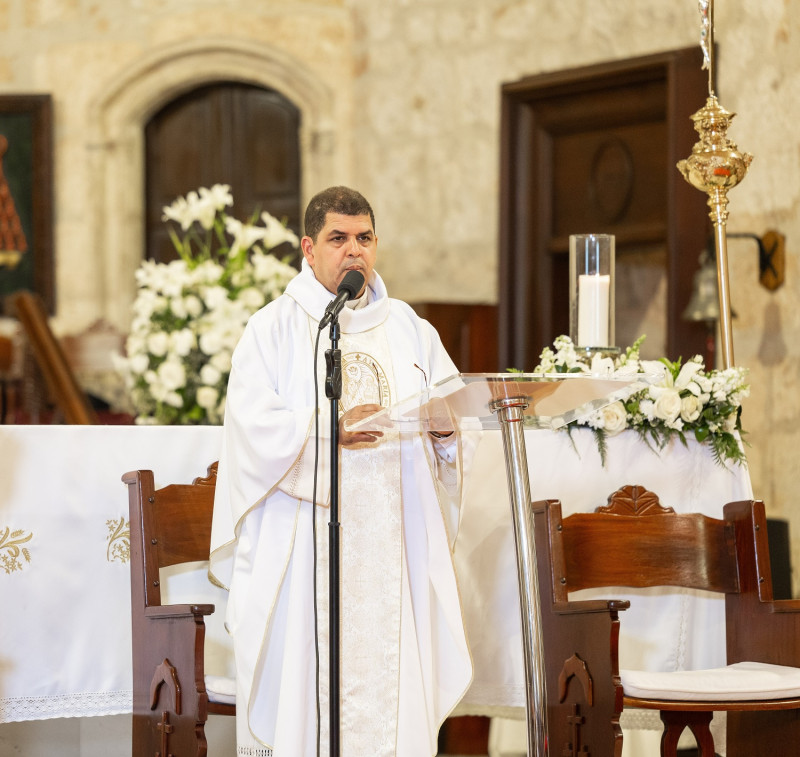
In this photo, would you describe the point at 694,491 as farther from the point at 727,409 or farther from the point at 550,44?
the point at 550,44

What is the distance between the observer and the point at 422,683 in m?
2.91

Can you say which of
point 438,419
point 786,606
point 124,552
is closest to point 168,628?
point 124,552

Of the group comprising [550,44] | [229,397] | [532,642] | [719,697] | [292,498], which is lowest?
[719,697]

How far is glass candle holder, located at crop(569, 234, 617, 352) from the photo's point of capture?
362 cm

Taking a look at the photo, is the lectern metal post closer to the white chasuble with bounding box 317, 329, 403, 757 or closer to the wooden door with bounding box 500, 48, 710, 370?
the white chasuble with bounding box 317, 329, 403, 757

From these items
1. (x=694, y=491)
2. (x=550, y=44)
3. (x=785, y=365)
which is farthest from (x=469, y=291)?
(x=694, y=491)

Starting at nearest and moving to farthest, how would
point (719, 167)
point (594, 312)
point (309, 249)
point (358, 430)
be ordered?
point (358, 430), point (309, 249), point (594, 312), point (719, 167)

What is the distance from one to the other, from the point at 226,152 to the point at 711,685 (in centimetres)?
562

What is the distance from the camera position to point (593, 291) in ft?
11.9

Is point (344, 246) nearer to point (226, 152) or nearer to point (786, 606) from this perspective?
point (786, 606)

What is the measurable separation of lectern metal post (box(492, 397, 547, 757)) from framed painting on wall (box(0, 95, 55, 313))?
578 cm

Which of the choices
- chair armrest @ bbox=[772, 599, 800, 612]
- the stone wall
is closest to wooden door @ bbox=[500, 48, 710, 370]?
the stone wall

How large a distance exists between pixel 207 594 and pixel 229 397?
87cm

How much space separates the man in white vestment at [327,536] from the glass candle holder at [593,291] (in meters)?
0.79
